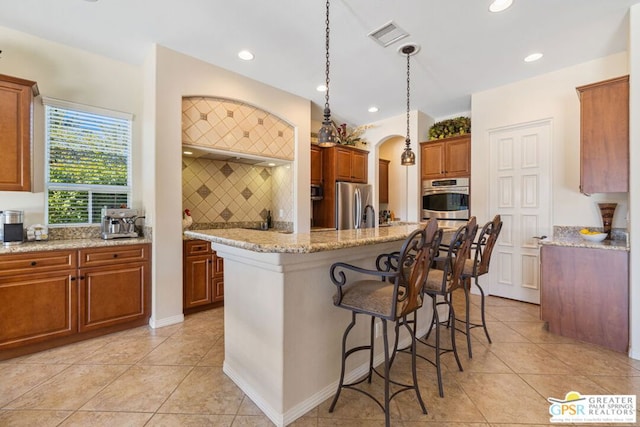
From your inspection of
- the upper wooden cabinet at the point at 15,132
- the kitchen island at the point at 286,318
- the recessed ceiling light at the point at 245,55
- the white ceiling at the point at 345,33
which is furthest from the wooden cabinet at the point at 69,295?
the recessed ceiling light at the point at 245,55

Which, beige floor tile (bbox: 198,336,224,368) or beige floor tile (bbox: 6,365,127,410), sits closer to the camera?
beige floor tile (bbox: 6,365,127,410)

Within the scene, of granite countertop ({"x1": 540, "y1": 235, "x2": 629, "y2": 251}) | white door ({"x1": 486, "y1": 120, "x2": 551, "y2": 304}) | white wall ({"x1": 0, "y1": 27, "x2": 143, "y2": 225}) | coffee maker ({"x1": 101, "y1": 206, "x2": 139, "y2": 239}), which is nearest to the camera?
granite countertop ({"x1": 540, "y1": 235, "x2": 629, "y2": 251})

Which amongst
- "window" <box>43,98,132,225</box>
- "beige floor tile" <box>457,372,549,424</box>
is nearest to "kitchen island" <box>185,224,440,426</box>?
"beige floor tile" <box>457,372,549,424</box>

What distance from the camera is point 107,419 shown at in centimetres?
168

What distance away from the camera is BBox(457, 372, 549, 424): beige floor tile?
1.69 m

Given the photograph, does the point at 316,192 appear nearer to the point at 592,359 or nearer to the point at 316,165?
the point at 316,165

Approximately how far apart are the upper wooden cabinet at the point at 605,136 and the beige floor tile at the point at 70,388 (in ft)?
15.1

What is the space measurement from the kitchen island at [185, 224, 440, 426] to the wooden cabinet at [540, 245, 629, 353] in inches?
83.5

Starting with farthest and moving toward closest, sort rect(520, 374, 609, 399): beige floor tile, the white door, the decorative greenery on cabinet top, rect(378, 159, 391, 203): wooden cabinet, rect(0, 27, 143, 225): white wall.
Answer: rect(378, 159, 391, 203): wooden cabinet, the decorative greenery on cabinet top, the white door, rect(0, 27, 143, 225): white wall, rect(520, 374, 609, 399): beige floor tile

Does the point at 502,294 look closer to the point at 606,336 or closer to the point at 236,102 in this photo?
the point at 606,336

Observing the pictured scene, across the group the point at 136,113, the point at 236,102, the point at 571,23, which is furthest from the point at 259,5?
the point at 571,23

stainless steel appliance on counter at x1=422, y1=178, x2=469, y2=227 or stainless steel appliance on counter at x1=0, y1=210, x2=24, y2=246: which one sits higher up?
stainless steel appliance on counter at x1=422, y1=178, x2=469, y2=227

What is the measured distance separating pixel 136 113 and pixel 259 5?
2.11 meters

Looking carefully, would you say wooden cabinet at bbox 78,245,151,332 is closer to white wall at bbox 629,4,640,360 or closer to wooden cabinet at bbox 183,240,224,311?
wooden cabinet at bbox 183,240,224,311
